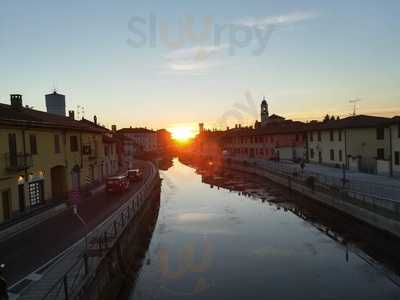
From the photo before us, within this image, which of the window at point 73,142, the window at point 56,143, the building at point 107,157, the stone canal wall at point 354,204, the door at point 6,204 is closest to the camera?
the door at point 6,204

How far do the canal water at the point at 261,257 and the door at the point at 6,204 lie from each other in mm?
9140

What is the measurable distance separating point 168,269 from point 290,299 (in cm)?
715

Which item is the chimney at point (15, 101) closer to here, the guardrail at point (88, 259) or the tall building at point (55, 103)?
the guardrail at point (88, 259)

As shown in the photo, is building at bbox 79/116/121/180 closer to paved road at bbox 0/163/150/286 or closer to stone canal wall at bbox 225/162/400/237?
paved road at bbox 0/163/150/286

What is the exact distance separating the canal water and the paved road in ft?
13.5

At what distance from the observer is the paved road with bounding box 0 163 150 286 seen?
1529 centimetres

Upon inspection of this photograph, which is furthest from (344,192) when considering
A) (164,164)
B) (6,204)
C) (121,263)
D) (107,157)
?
(164,164)

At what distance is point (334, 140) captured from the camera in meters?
50.0

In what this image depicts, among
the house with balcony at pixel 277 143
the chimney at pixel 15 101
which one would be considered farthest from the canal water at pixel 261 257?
the house with balcony at pixel 277 143

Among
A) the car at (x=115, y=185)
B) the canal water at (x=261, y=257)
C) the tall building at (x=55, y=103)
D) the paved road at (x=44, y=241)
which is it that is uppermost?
the tall building at (x=55, y=103)

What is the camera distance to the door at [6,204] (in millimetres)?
22525

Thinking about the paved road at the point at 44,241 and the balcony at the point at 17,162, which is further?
the balcony at the point at 17,162

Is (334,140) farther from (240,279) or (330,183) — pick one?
(240,279)

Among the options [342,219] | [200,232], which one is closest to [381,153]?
[342,219]
